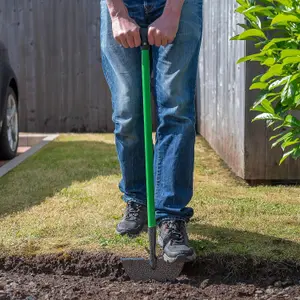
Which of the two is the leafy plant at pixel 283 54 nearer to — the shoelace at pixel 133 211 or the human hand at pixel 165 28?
the human hand at pixel 165 28

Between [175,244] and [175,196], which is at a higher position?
[175,196]

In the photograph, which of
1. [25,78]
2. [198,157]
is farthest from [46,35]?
[198,157]

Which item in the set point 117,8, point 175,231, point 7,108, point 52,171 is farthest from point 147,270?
point 7,108

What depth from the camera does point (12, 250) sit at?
3084mm

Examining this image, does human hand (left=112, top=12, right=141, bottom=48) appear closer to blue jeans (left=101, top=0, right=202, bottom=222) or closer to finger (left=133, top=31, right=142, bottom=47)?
finger (left=133, top=31, right=142, bottom=47)

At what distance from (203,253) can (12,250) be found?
90cm

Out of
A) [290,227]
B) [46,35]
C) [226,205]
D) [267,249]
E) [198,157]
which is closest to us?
[267,249]

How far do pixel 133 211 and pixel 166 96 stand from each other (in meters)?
0.66

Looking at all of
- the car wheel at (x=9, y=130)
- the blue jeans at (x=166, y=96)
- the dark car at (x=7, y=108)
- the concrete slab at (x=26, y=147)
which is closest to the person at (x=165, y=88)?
the blue jeans at (x=166, y=96)

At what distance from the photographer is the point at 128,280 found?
288cm

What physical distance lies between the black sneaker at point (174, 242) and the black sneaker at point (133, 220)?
0.22 meters

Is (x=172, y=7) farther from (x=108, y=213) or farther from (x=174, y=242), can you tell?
(x=108, y=213)

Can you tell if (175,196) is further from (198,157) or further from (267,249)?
(198,157)

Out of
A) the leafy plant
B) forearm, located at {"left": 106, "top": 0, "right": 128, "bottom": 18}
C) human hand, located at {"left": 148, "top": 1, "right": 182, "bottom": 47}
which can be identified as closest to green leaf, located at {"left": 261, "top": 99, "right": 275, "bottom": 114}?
the leafy plant
